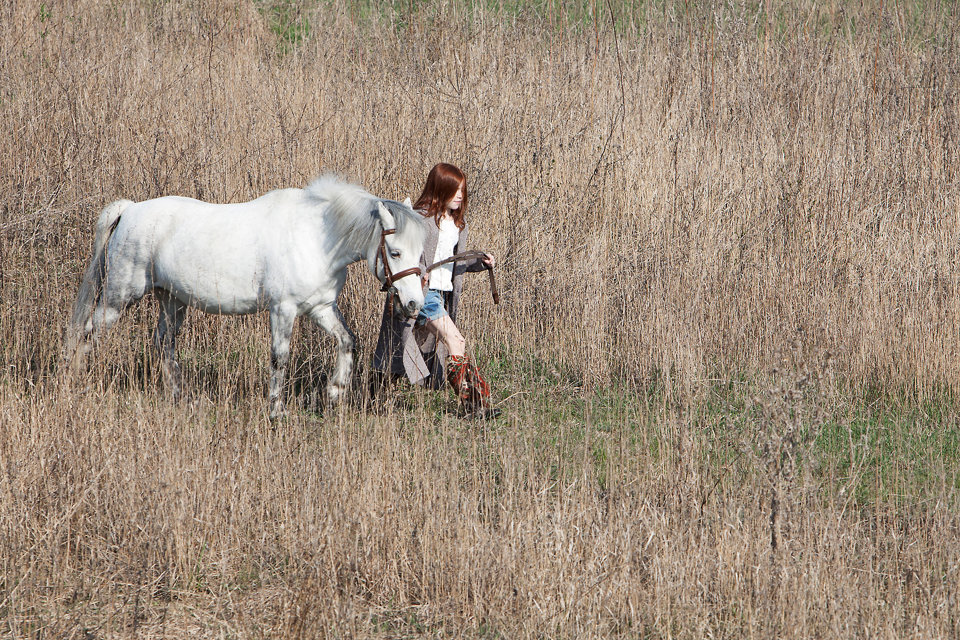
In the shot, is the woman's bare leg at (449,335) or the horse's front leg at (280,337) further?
the woman's bare leg at (449,335)

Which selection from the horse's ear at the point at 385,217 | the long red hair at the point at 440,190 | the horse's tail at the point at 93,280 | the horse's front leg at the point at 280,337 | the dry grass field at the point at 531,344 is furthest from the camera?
the horse's tail at the point at 93,280

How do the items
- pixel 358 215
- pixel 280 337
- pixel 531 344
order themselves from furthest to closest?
pixel 531 344 < pixel 280 337 < pixel 358 215

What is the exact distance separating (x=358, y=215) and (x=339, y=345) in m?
0.64

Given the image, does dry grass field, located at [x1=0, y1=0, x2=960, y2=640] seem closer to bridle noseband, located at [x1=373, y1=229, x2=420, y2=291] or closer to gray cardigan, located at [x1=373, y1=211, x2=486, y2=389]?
gray cardigan, located at [x1=373, y1=211, x2=486, y2=389]

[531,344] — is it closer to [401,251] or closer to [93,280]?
[401,251]

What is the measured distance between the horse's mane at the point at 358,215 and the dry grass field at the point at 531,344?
1.94 ft

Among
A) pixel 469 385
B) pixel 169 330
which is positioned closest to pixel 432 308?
pixel 469 385

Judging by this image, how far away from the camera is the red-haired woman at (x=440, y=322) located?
4.42 metres

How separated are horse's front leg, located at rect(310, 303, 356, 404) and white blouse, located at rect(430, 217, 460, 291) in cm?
52

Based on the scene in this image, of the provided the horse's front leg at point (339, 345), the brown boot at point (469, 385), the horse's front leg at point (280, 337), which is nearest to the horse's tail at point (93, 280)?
the horse's front leg at point (280, 337)

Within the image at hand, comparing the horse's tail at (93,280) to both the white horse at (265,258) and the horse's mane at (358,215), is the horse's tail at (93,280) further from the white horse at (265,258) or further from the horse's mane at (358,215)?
the horse's mane at (358,215)

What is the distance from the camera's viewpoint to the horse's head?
3984 millimetres

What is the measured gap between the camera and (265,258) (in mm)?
4219

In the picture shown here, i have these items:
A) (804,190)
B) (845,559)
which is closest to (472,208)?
Result: (804,190)
